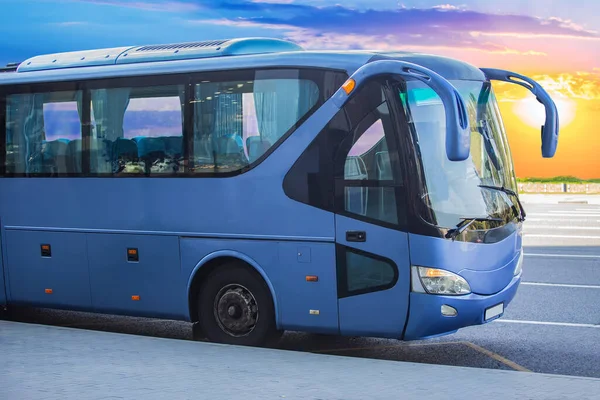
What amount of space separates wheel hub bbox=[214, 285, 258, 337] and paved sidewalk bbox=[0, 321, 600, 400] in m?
0.86

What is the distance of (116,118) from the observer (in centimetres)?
1080

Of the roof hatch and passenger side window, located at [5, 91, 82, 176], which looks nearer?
the roof hatch

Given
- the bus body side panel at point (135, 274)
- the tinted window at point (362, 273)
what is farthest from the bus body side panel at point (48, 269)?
the tinted window at point (362, 273)

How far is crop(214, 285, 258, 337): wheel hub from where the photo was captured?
9875mm

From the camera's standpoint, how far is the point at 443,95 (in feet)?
27.1

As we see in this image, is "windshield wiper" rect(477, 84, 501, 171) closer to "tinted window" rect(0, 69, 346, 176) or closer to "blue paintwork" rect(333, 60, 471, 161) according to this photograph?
"blue paintwork" rect(333, 60, 471, 161)

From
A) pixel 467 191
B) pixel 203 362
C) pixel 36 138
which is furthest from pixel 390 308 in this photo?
pixel 36 138

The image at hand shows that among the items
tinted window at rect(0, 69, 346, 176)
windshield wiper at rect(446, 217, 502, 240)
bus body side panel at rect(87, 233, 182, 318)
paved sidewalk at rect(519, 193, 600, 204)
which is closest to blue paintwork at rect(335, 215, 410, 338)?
windshield wiper at rect(446, 217, 502, 240)

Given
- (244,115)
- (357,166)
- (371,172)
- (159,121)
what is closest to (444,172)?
(371,172)

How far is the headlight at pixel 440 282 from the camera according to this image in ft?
28.8

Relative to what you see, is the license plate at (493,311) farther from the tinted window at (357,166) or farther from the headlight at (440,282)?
the tinted window at (357,166)

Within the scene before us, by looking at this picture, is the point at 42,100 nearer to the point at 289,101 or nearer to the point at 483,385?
the point at 289,101

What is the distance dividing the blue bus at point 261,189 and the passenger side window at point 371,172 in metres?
0.02

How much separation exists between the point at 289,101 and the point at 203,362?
284 centimetres
